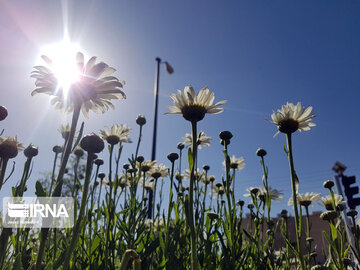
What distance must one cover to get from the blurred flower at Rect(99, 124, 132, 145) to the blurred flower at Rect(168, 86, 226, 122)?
4.06 ft

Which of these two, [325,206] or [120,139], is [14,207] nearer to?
[120,139]

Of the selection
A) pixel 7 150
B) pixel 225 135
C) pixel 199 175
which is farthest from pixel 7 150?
pixel 199 175

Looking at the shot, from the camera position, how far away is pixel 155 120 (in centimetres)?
1462

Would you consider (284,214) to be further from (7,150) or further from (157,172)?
(7,150)

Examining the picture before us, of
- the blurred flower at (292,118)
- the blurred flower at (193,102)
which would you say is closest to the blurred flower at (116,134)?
the blurred flower at (193,102)

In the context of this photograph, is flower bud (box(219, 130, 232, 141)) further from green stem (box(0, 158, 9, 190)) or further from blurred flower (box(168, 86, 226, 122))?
green stem (box(0, 158, 9, 190))

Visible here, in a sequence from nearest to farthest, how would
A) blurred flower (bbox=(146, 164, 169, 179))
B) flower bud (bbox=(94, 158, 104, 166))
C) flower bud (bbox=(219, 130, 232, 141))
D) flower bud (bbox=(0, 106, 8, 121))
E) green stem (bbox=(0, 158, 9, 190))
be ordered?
green stem (bbox=(0, 158, 9, 190)), flower bud (bbox=(0, 106, 8, 121)), flower bud (bbox=(219, 130, 232, 141)), flower bud (bbox=(94, 158, 104, 166)), blurred flower (bbox=(146, 164, 169, 179))

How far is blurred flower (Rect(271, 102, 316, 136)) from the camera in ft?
6.50

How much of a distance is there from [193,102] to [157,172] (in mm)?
2104

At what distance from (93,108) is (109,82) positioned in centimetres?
27

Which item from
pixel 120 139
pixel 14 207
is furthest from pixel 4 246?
pixel 120 139

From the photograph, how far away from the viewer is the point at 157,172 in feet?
11.8

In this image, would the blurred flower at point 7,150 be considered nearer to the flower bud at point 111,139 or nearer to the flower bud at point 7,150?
the flower bud at point 7,150

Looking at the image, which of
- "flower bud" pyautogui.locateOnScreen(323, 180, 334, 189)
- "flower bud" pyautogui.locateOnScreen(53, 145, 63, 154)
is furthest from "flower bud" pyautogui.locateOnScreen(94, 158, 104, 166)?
"flower bud" pyautogui.locateOnScreen(323, 180, 334, 189)
